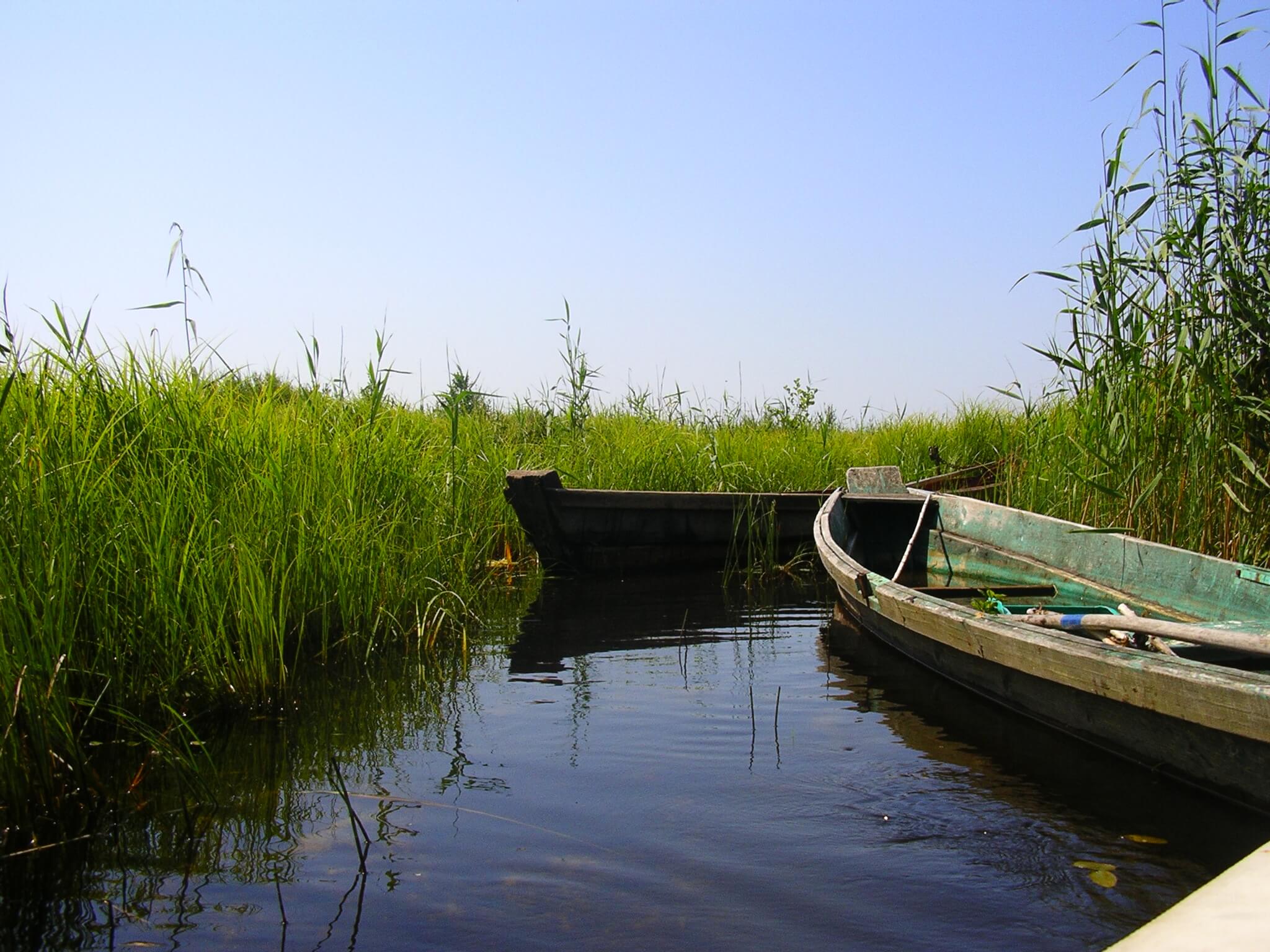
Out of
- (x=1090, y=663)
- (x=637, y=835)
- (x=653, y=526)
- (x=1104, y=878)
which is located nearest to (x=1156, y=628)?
(x=1090, y=663)

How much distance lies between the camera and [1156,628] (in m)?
3.34

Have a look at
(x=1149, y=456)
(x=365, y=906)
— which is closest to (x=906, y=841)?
(x=365, y=906)

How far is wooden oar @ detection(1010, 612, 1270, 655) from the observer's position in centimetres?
313

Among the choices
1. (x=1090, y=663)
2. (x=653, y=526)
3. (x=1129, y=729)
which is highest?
(x=653, y=526)

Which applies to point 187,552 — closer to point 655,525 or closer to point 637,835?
point 637,835

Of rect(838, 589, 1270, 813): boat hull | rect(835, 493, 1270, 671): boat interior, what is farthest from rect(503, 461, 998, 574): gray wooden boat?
rect(838, 589, 1270, 813): boat hull

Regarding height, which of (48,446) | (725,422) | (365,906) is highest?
(725,422)

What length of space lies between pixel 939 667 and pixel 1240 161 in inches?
106

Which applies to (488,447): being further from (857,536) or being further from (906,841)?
(906,841)

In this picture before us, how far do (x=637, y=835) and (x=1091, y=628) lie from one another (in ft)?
6.42

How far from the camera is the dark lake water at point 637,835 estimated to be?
7.47 feet

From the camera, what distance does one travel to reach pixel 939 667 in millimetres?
4484

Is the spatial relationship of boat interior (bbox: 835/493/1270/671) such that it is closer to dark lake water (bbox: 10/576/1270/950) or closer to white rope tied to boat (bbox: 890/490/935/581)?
white rope tied to boat (bbox: 890/490/935/581)

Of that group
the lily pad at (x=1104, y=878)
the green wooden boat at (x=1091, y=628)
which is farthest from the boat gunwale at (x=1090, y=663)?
the lily pad at (x=1104, y=878)
